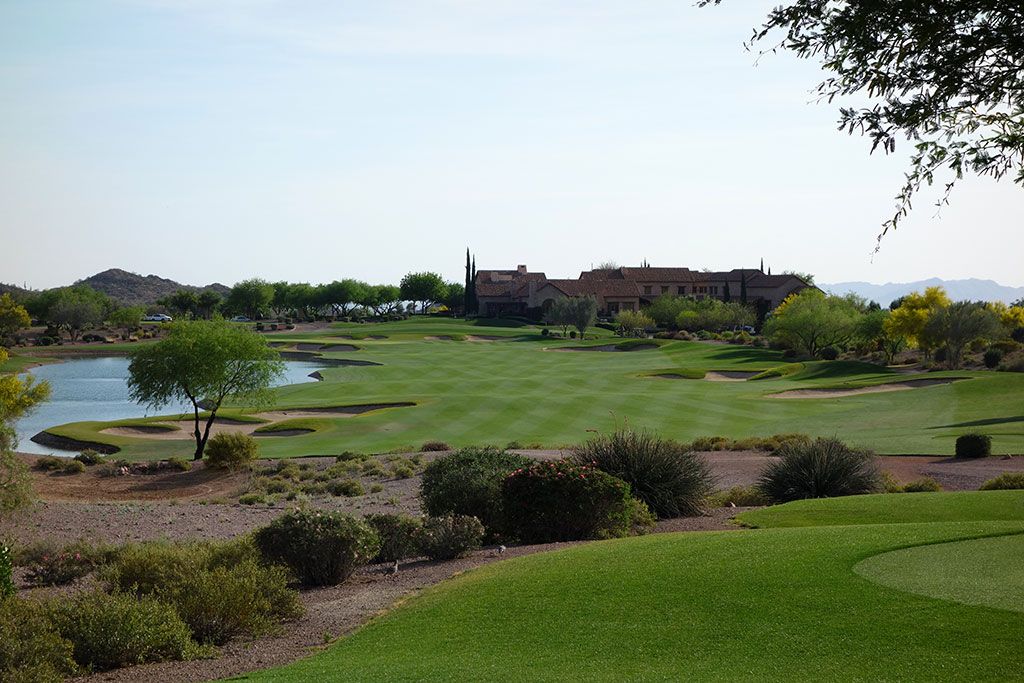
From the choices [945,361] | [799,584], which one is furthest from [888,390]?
[799,584]

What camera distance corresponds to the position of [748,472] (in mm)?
28391

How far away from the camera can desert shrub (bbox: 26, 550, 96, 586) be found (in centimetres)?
1669

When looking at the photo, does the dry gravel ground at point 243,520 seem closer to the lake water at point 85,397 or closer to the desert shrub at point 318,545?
→ the desert shrub at point 318,545

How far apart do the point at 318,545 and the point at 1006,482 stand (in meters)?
15.2

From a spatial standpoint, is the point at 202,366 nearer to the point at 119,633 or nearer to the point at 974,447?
the point at 974,447

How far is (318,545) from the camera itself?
1571cm

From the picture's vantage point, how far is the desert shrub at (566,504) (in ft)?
58.3

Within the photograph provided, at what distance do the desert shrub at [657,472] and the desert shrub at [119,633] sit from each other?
10.3 m

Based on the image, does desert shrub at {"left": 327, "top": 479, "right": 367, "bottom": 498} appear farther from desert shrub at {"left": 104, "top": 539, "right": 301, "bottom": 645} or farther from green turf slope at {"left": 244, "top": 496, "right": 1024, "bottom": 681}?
green turf slope at {"left": 244, "top": 496, "right": 1024, "bottom": 681}

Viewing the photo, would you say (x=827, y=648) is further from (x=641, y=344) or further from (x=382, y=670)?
(x=641, y=344)

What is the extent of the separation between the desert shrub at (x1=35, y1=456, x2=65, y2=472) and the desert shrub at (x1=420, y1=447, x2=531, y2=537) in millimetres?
21359

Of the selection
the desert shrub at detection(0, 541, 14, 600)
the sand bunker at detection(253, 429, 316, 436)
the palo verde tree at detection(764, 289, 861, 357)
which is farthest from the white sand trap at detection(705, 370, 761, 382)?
the desert shrub at detection(0, 541, 14, 600)

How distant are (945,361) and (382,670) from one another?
62.7 m

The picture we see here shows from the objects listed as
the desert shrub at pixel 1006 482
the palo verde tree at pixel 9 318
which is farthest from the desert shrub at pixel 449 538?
the palo verde tree at pixel 9 318
